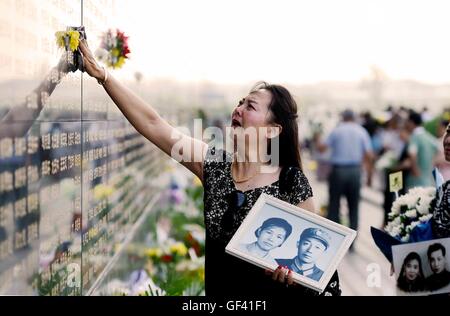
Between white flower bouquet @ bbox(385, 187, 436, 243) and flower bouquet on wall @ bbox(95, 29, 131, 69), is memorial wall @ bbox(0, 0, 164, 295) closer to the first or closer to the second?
flower bouquet on wall @ bbox(95, 29, 131, 69)

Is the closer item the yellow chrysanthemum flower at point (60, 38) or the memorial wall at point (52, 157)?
the memorial wall at point (52, 157)

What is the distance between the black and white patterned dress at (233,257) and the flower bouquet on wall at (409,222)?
0.56 meters

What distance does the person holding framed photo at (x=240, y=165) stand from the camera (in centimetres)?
283

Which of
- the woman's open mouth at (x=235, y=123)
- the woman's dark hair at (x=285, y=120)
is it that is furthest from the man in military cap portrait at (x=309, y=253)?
the woman's open mouth at (x=235, y=123)

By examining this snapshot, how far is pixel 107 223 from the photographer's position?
3.84 metres

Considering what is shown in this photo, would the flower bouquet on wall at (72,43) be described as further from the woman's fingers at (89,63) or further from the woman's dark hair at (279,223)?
the woman's dark hair at (279,223)

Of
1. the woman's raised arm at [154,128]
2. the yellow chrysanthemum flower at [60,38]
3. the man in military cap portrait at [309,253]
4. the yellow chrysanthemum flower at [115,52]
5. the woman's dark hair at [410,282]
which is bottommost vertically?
the woman's dark hair at [410,282]

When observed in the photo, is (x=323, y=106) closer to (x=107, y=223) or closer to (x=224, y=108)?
(x=224, y=108)

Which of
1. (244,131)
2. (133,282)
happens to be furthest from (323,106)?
(244,131)

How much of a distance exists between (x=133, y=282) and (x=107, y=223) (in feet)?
2.37

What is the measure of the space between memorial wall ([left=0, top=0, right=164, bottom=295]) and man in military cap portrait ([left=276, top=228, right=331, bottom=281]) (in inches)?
29.1

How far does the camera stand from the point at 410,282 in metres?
3.23

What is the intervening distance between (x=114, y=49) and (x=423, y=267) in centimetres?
153

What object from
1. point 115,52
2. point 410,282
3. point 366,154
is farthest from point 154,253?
point 366,154
